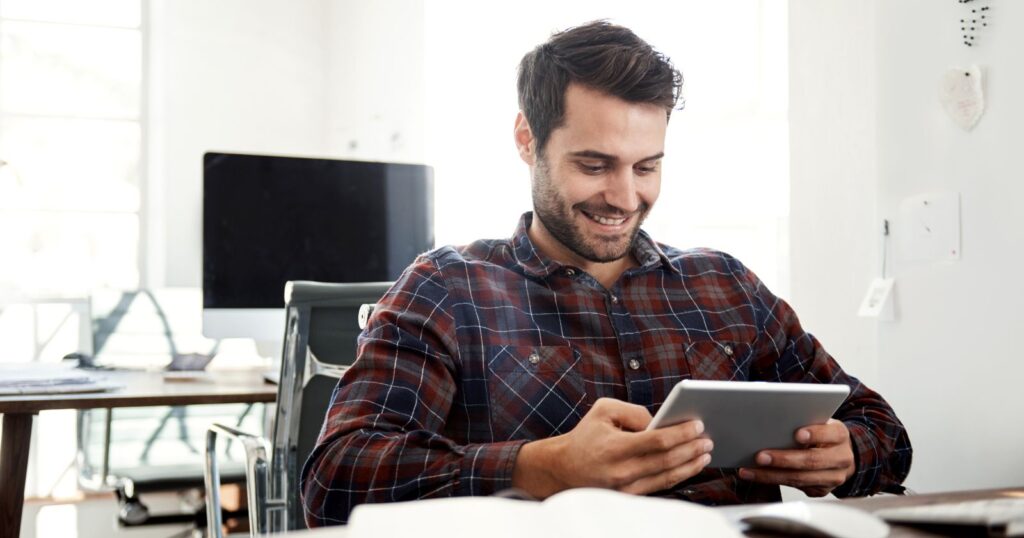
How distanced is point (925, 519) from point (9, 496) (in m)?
1.91

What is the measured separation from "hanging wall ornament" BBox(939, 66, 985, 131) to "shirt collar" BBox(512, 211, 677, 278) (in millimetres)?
521

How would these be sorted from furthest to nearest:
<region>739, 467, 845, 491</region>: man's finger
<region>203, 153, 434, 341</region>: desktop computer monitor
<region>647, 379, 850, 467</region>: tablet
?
1. <region>203, 153, 434, 341</region>: desktop computer monitor
2. <region>739, 467, 845, 491</region>: man's finger
3. <region>647, 379, 850, 467</region>: tablet

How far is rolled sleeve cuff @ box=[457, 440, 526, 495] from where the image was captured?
1.19m

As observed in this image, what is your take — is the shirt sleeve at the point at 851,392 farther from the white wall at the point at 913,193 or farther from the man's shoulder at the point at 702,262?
the white wall at the point at 913,193

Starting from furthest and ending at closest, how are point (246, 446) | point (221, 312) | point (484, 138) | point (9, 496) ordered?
point (484, 138)
point (221, 312)
point (9, 496)
point (246, 446)

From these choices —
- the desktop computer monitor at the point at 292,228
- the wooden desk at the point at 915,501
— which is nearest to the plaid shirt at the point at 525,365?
the wooden desk at the point at 915,501

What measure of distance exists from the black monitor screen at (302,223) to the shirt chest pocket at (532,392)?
1.50 metres

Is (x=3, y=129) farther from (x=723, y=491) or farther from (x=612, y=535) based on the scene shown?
(x=612, y=535)

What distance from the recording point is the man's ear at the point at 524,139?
5.25 feet

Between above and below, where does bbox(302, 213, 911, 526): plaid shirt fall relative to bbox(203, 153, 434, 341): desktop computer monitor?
below

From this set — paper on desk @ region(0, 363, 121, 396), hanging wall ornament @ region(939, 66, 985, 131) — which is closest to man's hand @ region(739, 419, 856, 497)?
hanging wall ornament @ region(939, 66, 985, 131)

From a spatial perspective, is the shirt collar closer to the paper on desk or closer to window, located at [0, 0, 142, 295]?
the paper on desk

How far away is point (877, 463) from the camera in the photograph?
1462mm

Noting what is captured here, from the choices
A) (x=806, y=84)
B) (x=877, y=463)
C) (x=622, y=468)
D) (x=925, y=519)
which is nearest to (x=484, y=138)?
(x=806, y=84)
